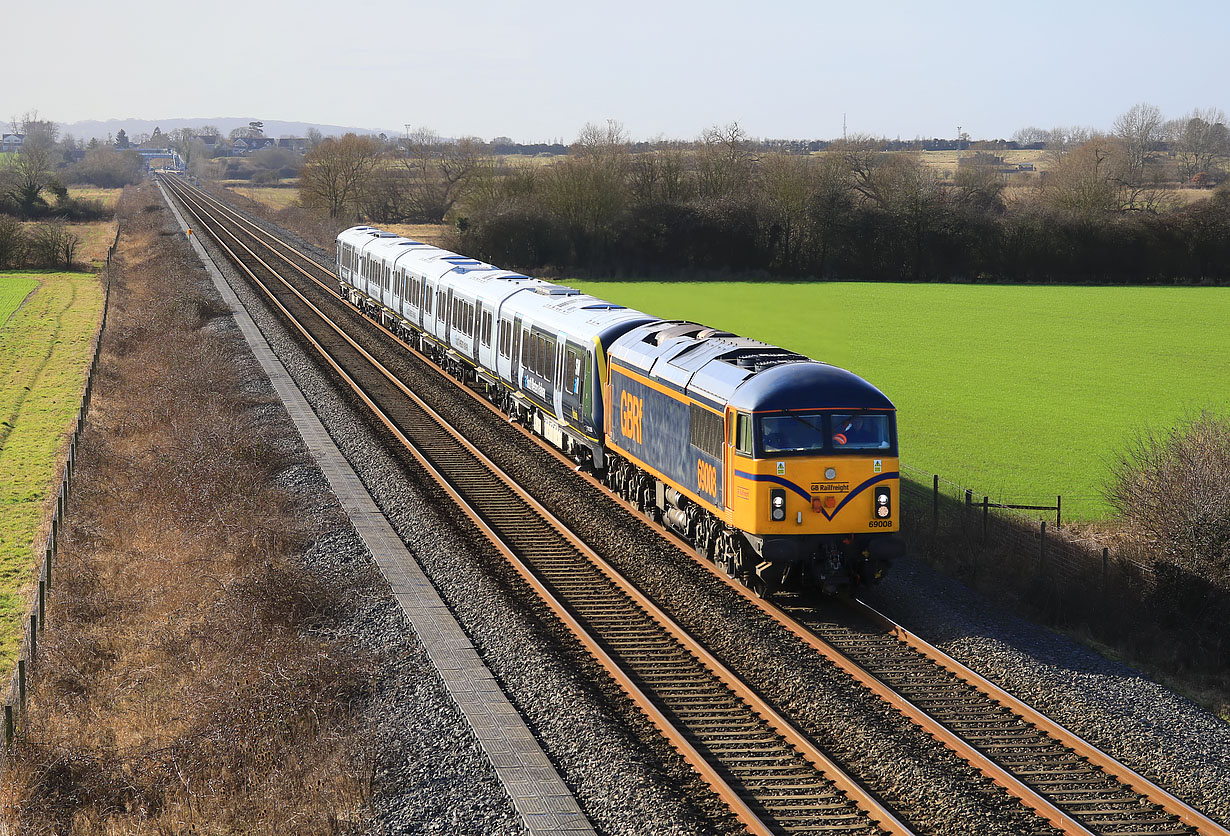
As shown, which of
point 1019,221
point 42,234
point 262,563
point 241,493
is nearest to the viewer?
point 262,563

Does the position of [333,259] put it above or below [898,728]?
above

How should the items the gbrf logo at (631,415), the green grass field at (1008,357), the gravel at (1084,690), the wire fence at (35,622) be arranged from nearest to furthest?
the gravel at (1084,690) < the wire fence at (35,622) < the gbrf logo at (631,415) < the green grass field at (1008,357)

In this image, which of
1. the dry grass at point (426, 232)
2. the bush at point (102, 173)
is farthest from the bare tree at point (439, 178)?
the bush at point (102, 173)

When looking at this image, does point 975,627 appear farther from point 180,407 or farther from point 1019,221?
point 1019,221

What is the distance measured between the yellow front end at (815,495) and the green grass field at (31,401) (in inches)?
409

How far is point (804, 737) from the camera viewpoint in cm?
1148

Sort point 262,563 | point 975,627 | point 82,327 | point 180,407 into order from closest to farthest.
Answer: point 975,627 < point 262,563 < point 180,407 < point 82,327

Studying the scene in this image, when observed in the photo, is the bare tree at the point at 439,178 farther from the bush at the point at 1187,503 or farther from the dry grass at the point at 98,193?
the bush at the point at 1187,503

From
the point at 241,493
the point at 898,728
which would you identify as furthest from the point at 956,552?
the point at 241,493

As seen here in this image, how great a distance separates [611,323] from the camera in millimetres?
21750

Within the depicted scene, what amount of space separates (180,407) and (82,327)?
22.4m

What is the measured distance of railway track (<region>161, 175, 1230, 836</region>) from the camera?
10.2m

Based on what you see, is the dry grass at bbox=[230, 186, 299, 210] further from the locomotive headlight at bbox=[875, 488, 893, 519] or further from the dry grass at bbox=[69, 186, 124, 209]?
the locomotive headlight at bbox=[875, 488, 893, 519]

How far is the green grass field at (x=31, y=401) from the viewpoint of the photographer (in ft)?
64.5
